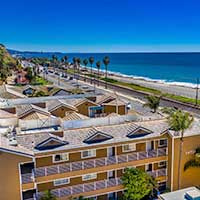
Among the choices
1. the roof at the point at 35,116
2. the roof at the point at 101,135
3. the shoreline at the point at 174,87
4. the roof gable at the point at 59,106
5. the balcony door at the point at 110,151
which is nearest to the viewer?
the roof at the point at 101,135

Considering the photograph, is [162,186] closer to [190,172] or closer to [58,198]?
[190,172]

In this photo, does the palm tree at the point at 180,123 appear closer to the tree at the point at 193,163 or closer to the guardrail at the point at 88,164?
the tree at the point at 193,163

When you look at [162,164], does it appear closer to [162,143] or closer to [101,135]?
[162,143]

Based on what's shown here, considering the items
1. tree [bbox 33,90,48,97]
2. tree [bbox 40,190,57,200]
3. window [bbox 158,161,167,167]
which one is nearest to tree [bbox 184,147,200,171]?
window [bbox 158,161,167,167]

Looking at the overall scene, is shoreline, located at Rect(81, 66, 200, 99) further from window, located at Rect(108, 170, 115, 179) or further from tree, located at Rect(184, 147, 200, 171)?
window, located at Rect(108, 170, 115, 179)

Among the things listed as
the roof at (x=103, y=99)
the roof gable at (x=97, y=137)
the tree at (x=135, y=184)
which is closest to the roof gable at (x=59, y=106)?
the roof at (x=103, y=99)

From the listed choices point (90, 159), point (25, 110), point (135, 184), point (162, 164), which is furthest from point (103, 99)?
point (135, 184)
